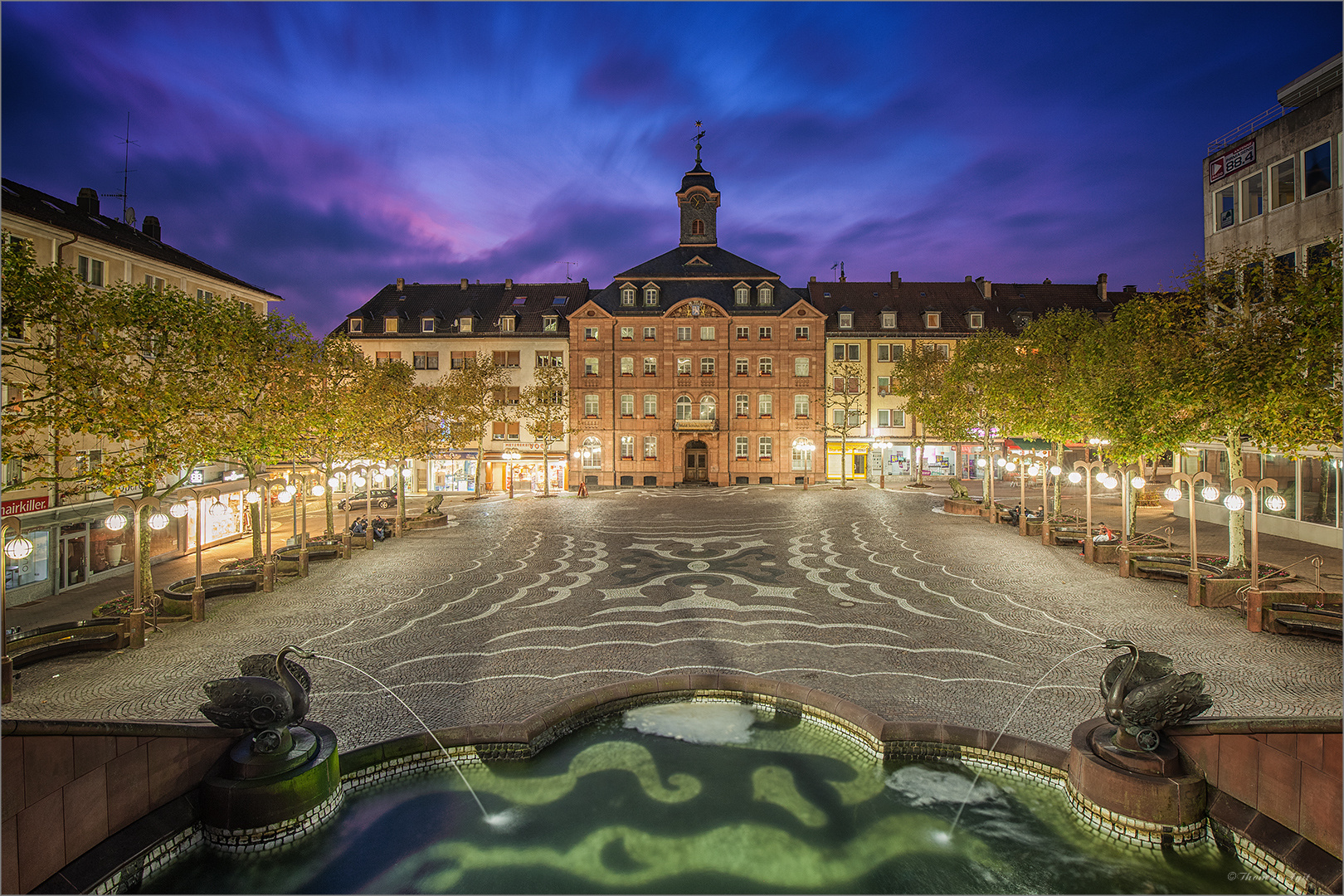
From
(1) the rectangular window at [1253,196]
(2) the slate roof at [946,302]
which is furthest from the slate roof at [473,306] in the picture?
(1) the rectangular window at [1253,196]

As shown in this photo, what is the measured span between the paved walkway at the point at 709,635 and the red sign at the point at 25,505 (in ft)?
21.0

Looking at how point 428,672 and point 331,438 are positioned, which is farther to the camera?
point 331,438

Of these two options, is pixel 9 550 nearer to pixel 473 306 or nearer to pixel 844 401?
pixel 473 306

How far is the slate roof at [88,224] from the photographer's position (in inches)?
869

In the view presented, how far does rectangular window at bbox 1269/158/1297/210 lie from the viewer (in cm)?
2430

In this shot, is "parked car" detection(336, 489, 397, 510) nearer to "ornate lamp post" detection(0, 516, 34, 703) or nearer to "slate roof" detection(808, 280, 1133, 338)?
"ornate lamp post" detection(0, 516, 34, 703)

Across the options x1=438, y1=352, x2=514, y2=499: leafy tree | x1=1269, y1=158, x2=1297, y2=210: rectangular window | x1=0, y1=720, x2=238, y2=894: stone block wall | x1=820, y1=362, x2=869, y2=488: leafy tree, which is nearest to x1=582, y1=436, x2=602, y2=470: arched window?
x1=438, y1=352, x2=514, y2=499: leafy tree

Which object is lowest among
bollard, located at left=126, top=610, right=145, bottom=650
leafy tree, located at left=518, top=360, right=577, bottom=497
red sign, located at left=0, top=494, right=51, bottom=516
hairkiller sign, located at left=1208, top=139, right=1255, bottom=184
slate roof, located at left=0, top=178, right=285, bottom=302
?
bollard, located at left=126, top=610, right=145, bottom=650

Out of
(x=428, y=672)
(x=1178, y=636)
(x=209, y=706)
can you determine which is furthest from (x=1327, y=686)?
(x=209, y=706)

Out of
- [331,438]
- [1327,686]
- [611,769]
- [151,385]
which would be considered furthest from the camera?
[331,438]

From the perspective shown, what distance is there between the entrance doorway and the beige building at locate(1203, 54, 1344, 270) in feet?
107

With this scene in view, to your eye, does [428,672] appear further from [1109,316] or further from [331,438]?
[1109,316]

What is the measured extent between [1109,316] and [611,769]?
61.3 metres

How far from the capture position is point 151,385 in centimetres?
1516
